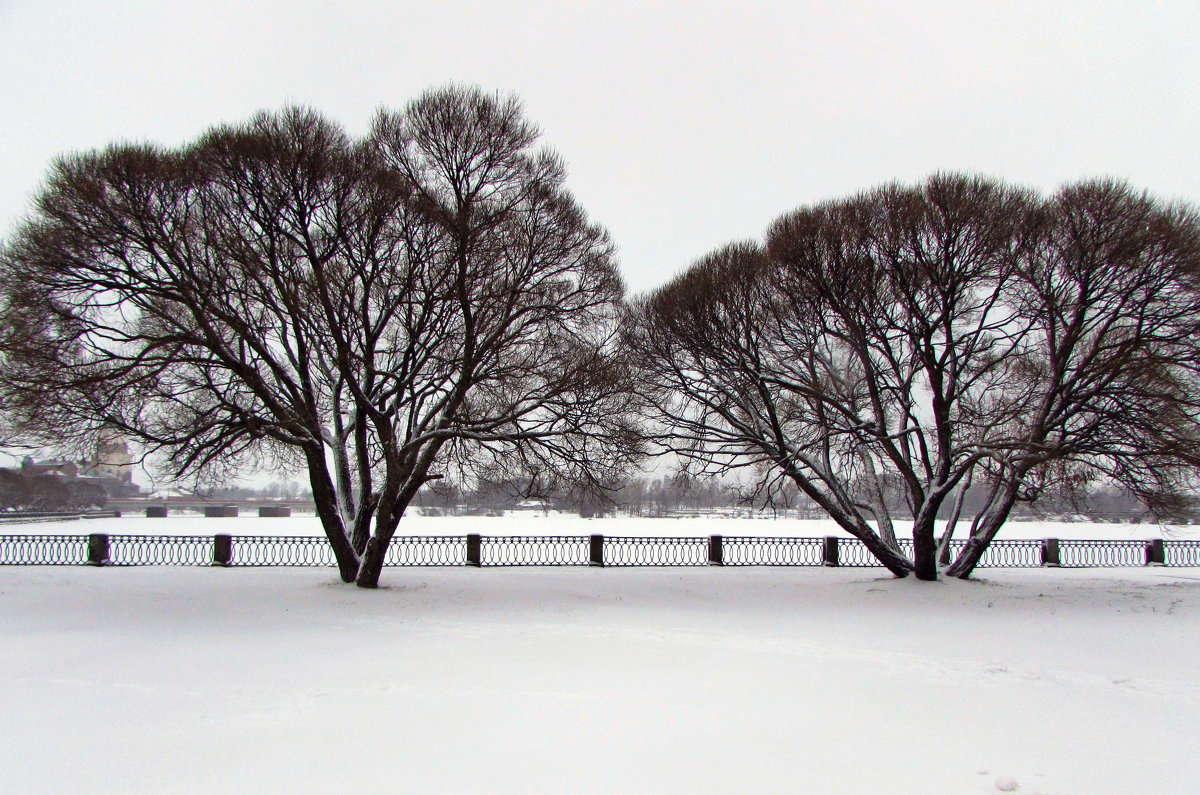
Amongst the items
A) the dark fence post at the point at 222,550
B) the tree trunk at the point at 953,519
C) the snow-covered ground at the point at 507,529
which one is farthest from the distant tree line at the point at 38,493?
the tree trunk at the point at 953,519

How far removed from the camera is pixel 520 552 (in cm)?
2550

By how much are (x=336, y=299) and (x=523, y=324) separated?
3.51m

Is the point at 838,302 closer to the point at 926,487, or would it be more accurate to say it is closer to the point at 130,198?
the point at 926,487

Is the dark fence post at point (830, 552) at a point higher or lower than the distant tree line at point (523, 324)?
lower

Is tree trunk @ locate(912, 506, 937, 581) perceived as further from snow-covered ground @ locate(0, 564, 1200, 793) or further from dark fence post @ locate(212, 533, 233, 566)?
dark fence post @ locate(212, 533, 233, 566)

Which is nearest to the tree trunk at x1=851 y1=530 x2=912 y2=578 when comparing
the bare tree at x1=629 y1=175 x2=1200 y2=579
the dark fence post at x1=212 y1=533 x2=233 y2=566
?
the bare tree at x1=629 y1=175 x2=1200 y2=579

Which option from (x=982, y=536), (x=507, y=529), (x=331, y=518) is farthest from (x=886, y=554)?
(x=507, y=529)

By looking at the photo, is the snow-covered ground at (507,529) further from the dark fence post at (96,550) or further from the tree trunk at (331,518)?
the tree trunk at (331,518)

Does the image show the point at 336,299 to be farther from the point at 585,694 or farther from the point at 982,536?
the point at 982,536

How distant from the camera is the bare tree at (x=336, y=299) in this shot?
12.1 m

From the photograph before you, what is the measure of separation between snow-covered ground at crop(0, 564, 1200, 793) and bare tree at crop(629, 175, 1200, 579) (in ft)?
10.2

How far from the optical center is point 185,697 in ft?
21.2

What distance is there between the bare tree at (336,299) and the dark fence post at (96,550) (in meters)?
5.87

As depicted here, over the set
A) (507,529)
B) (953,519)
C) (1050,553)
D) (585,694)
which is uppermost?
(953,519)
